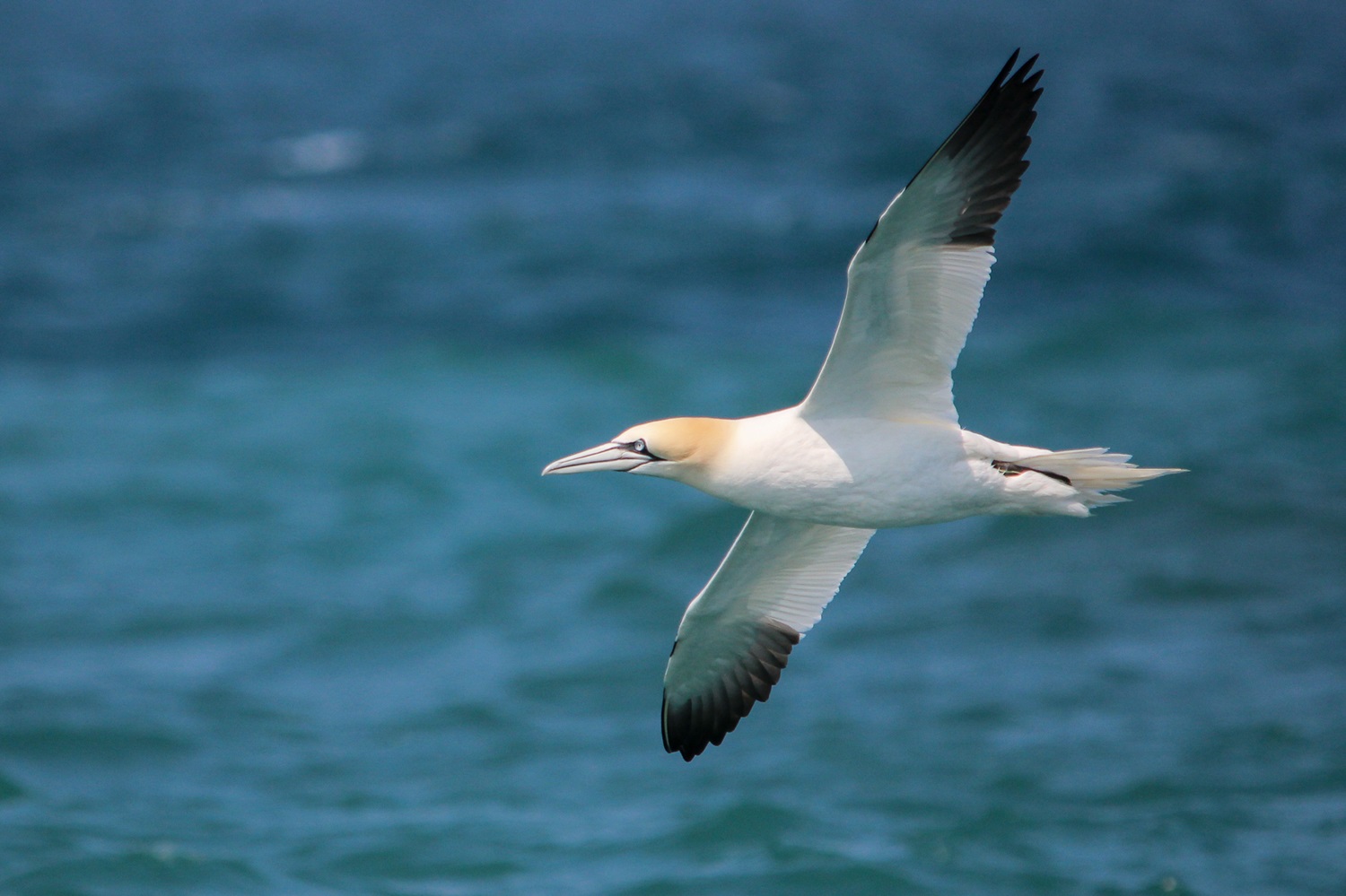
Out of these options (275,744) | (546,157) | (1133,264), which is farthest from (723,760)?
(546,157)

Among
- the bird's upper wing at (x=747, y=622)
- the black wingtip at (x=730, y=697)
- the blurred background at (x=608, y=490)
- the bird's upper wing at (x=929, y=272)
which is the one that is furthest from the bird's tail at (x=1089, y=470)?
the blurred background at (x=608, y=490)

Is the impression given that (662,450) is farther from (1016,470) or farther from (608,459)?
(1016,470)

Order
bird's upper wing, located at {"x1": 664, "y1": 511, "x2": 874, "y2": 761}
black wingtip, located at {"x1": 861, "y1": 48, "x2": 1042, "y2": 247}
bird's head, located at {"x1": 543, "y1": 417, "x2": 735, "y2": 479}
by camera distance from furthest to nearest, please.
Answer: bird's upper wing, located at {"x1": 664, "y1": 511, "x2": 874, "y2": 761}, bird's head, located at {"x1": 543, "y1": 417, "x2": 735, "y2": 479}, black wingtip, located at {"x1": 861, "y1": 48, "x2": 1042, "y2": 247}

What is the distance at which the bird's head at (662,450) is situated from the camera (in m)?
9.20

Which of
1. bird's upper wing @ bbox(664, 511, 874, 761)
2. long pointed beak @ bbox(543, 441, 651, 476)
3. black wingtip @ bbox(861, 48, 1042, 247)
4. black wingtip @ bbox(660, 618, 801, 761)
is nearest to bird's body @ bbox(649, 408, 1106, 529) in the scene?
long pointed beak @ bbox(543, 441, 651, 476)

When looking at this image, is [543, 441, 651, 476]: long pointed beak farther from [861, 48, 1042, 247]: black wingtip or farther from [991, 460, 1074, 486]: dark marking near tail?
[991, 460, 1074, 486]: dark marking near tail

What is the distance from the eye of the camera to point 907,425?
9.45 m

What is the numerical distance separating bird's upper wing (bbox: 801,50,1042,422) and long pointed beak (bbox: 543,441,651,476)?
0.99 m

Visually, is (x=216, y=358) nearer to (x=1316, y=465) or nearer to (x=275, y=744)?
(x=275, y=744)

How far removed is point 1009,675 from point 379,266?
13.9 metres

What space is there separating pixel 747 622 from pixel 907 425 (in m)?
2.31

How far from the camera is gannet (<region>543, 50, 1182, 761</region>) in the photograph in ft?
28.4

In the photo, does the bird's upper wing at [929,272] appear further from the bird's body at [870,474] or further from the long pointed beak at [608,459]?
the long pointed beak at [608,459]

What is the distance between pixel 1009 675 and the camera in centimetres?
1903
